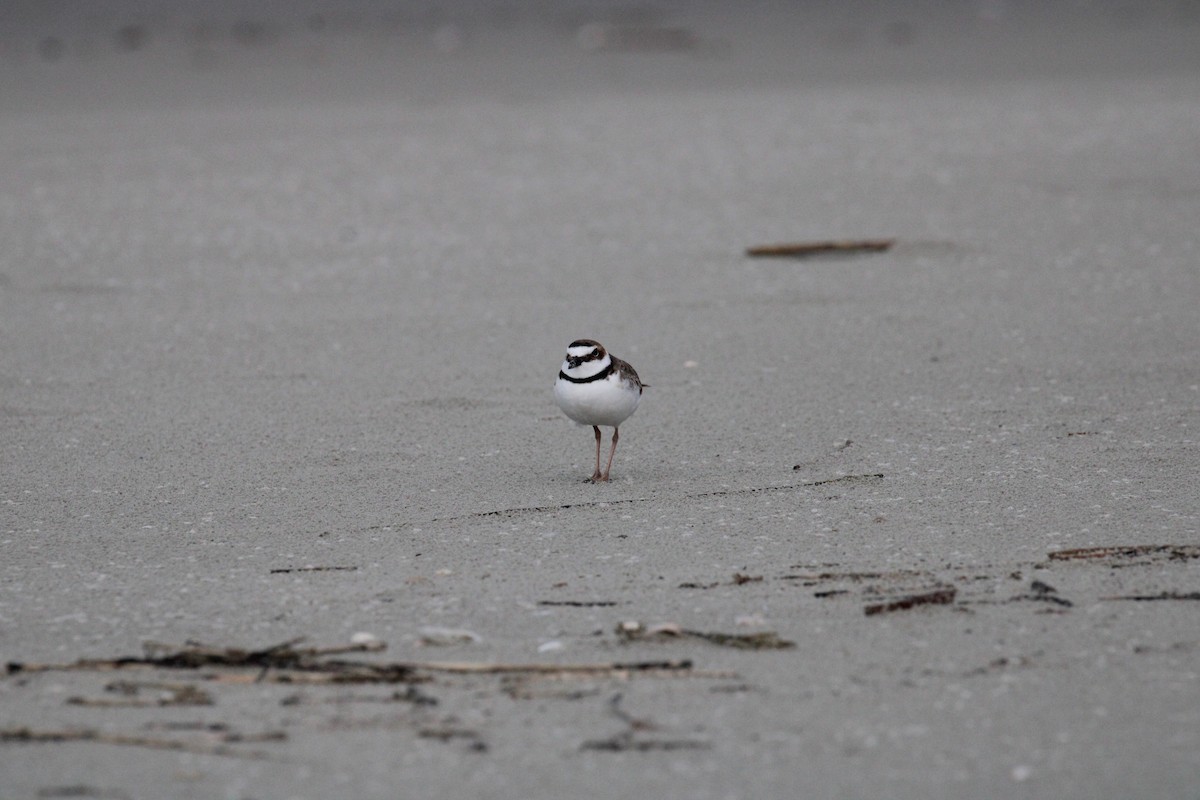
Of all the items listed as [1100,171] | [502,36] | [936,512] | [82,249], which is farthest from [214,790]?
[502,36]

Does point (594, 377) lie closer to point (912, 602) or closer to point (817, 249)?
point (912, 602)

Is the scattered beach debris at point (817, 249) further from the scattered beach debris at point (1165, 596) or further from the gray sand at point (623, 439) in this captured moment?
the scattered beach debris at point (1165, 596)

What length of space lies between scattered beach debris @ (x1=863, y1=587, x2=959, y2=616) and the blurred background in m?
11.5

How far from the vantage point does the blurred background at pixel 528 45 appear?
16.3 meters

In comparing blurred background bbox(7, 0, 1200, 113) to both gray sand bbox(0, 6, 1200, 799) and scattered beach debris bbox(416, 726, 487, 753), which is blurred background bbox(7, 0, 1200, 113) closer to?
gray sand bbox(0, 6, 1200, 799)

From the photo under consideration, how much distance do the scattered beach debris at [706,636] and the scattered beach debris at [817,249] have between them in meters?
5.81

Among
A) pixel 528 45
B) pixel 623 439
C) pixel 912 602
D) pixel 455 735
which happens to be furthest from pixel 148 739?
pixel 528 45

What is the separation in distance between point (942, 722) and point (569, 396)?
263 centimetres

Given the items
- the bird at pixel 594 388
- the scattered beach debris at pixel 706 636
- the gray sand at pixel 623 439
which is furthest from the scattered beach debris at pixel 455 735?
the bird at pixel 594 388

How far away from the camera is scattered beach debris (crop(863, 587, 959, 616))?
479 centimetres

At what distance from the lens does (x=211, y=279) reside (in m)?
10.1

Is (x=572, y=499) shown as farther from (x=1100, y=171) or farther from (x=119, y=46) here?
(x=119, y=46)

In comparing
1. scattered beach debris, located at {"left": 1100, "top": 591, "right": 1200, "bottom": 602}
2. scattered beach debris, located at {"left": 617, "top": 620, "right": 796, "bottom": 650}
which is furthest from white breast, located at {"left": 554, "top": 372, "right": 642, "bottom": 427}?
scattered beach debris, located at {"left": 1100, "top": 591, "right": 1200, "bottom": 602}

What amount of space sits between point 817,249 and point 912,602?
5668mm
